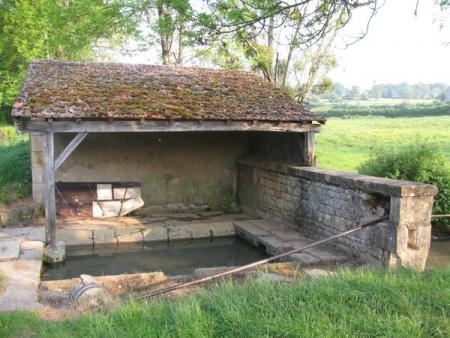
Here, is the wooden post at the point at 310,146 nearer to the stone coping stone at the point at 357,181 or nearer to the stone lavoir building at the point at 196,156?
the stone lavoir building at the point at 196,156

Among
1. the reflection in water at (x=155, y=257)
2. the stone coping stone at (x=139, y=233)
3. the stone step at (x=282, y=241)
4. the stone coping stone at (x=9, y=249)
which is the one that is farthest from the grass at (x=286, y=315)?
the stone coping stone at (x=139, y=233)

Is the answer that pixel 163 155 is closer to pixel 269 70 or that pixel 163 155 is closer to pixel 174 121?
pixel 174 121

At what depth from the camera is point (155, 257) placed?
27.4 ft

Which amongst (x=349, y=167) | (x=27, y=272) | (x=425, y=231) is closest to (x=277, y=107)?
(x=425, y=231)

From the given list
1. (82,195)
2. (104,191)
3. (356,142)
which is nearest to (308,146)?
(104,191)

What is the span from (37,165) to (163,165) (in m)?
2.90

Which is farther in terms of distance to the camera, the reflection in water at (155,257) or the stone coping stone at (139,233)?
the stone coping stone at (139,233)

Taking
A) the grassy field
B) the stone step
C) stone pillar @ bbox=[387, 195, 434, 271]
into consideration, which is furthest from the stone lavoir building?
the grassy field

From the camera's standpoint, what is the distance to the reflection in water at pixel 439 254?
28.3 feet

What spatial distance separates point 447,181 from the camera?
424 inches

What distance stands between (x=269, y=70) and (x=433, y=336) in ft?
50.0

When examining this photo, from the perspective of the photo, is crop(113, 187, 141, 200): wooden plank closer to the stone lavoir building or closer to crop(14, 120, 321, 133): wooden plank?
the stone lavoir building

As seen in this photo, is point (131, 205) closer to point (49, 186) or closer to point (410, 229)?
point (49, 186)

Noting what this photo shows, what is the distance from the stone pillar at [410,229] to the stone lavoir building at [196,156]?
0.05 ft
